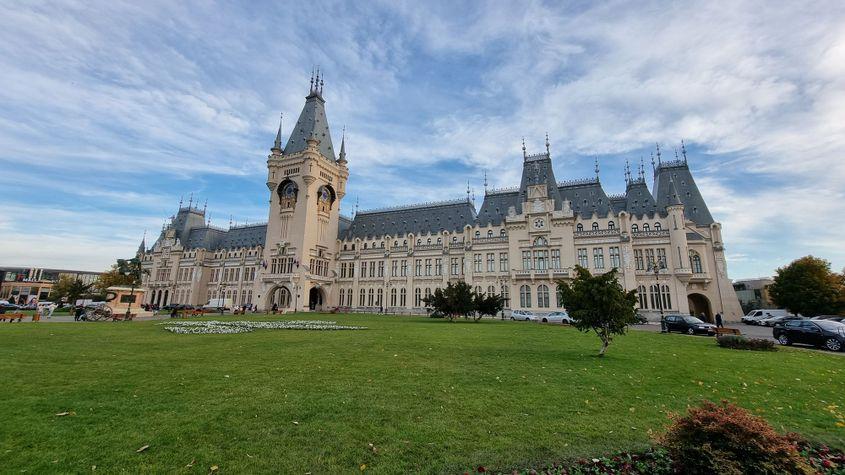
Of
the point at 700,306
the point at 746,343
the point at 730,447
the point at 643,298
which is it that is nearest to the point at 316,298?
the point at 643,298

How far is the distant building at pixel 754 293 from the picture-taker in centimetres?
6931

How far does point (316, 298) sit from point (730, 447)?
7172cm

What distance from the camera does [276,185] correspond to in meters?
68.1

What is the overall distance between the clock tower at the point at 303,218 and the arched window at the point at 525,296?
1385 inches

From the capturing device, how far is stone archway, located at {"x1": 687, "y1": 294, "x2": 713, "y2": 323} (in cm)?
4762

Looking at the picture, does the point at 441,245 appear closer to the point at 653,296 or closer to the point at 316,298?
the point at 316,298

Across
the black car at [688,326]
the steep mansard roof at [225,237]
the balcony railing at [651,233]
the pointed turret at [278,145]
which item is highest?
the pointed turret at [278,145]

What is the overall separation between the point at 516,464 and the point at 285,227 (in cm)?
6623

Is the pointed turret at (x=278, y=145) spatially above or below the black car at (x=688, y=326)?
above

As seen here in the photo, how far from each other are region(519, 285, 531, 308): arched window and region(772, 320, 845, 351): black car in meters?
31.0

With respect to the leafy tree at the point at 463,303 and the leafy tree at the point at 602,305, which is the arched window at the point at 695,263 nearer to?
the leafy tree at the point at 463,303

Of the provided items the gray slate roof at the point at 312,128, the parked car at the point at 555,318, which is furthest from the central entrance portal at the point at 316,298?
the parked car at the point at 555,318

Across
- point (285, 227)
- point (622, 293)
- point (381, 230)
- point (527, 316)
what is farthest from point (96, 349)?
point (381, 230)

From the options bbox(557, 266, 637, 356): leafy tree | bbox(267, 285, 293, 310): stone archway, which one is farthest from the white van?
bbox(267, 285, 293, 310): stone archway
